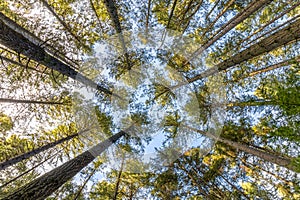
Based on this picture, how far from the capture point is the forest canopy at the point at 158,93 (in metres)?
7.24

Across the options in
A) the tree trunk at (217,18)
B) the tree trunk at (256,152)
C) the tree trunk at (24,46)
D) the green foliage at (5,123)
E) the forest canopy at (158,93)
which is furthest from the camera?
the green foliage at (5,123)

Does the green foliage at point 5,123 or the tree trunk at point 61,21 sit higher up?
the tree trunk at point 61,21

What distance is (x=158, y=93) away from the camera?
28.7 ft

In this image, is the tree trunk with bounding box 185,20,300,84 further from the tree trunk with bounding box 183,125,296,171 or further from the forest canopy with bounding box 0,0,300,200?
the tree trunk with bounding box 183,125,296,171

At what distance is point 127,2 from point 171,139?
5.60 metres

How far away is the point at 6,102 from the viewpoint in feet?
28.3

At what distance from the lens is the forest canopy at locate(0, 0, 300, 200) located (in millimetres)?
7238

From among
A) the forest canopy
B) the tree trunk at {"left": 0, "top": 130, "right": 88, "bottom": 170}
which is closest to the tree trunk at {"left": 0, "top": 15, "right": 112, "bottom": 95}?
the forest canopy

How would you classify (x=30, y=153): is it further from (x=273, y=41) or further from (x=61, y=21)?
(x=273, y=41)

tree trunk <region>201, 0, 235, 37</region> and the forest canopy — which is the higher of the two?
tree trunk <region>201, 0, 235, 37</region>

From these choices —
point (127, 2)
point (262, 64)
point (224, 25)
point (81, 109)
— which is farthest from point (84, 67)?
point (262, 64)

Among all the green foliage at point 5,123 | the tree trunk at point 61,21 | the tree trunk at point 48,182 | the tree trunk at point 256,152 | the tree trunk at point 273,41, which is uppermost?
the tree trunk at point 61,21

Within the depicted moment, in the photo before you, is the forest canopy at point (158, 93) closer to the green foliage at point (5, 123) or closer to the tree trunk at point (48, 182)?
the green foliage at point (5, 123)

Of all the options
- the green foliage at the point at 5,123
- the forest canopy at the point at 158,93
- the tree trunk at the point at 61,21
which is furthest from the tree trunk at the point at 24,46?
the green foliage at the point at 5,123
